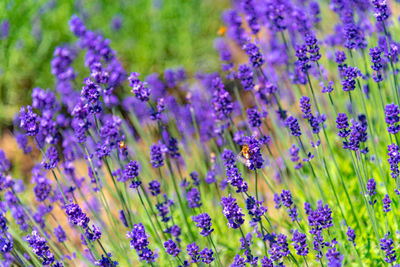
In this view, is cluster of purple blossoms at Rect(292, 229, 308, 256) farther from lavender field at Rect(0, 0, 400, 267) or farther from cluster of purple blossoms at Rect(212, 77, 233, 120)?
cluster of purple blossoms at Rect(212, 77, 233, 120)

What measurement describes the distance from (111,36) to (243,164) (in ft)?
15.1

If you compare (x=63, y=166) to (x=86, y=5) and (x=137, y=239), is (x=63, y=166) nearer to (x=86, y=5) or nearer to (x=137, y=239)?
(x=137, y=239)

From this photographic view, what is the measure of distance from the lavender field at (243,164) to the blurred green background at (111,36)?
2366 mm

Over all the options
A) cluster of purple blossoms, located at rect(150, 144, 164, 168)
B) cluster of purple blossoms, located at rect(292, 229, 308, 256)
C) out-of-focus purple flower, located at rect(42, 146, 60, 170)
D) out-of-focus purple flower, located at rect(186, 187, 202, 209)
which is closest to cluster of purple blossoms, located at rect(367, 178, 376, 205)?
cluster of purple blossoms, located at rect(292, 229, 308, 256)

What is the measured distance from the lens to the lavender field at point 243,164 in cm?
296

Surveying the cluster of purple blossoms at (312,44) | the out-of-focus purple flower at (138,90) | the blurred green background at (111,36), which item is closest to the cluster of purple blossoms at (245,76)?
the cluster of purple blossoms at (312,44)

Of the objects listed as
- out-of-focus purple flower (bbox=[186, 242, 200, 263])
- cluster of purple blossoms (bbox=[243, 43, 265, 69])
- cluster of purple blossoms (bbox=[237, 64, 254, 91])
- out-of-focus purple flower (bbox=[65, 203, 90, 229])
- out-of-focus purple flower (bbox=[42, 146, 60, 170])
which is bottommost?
out-of-focus purple flower (bbox=[65, 203, 90, 229])

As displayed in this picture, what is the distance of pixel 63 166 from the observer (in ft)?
13.9

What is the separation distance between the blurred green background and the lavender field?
7.76 feet

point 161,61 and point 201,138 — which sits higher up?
point 161,61

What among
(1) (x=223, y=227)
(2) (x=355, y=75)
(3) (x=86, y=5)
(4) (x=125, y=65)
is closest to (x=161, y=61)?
(4) (x=125, y=65)

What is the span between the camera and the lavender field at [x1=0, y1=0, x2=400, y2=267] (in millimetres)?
2965

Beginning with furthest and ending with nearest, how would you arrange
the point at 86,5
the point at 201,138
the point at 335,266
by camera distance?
the point at 86,5
the point at 201,138
the point at 335,266

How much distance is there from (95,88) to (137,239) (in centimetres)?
103
